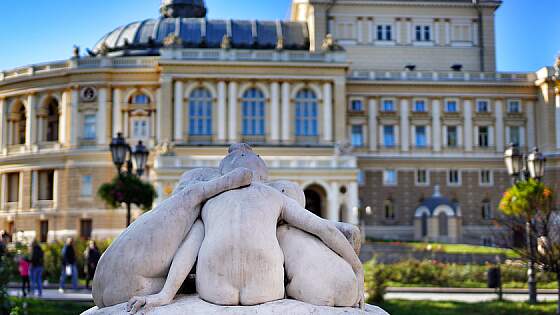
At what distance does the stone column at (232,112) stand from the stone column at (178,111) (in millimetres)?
4044

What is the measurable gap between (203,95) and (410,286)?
122 feet

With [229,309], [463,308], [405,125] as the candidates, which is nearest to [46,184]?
[405,125]

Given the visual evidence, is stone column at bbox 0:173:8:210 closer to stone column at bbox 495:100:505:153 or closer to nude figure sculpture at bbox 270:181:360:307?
stone column at bbox 495:100:505:153

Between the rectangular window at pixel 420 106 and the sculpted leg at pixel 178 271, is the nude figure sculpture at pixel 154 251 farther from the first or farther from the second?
the rectangular window at pixel 420 106

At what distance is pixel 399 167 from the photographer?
2682 inches

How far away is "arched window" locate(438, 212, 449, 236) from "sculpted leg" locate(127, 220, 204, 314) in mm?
57616

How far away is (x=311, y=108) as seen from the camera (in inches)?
2532

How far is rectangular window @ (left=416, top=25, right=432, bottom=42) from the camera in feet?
232

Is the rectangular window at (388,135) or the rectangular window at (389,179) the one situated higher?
the rectangular window at (388,135)

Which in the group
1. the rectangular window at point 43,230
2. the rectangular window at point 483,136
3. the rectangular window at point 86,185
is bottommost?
the rectangular window at point 43,230

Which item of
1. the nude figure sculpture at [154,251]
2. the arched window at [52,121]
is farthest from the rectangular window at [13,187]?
the nude figure sculpture at [154,251]

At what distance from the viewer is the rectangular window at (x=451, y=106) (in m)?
69.1

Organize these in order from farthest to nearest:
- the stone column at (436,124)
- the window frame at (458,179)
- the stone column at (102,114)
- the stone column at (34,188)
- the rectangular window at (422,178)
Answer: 1. the stone column at (436,124)
2. the window frame at (458,179)
3. the rectangular window at (422,178)
4. the stone column at (34,188)
5. the stone column at (102,114)

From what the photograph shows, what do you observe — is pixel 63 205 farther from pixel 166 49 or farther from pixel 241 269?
pixel 241 269
